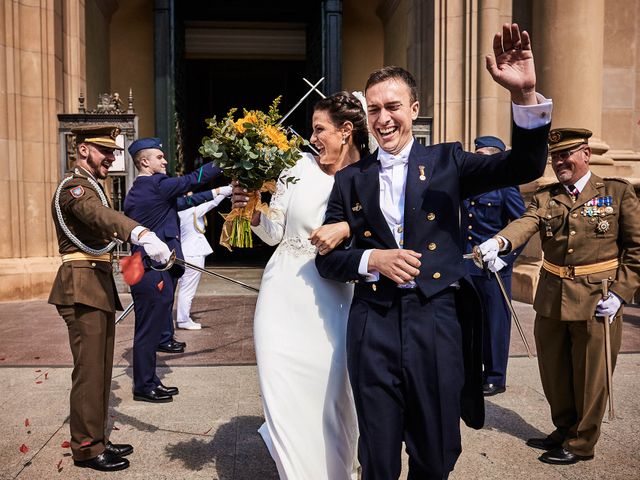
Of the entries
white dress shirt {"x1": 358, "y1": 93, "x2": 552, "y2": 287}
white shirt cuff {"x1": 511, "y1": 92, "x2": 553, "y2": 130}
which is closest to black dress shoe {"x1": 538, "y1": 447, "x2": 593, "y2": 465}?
white dress shirt {"x1": 358, "y1": 93, "x2": 552, "y2": 287}

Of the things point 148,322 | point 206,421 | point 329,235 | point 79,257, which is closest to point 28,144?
point 148,322

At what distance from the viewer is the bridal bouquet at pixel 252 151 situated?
3.13m

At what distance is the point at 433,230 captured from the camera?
2.54 metres

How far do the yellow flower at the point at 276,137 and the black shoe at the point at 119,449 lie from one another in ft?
7.03

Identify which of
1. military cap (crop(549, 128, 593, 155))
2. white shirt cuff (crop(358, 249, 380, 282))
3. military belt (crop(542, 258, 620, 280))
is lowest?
military belt (crop(542, 258, 620, 280))

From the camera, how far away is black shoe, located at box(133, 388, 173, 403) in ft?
16.2

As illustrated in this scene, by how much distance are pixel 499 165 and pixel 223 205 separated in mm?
19604

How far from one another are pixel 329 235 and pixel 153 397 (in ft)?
9.80

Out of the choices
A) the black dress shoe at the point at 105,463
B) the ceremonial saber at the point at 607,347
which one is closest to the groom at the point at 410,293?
the ceremonial saber at the point at 607,347

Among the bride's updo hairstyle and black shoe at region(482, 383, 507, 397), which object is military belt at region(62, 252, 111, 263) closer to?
the bride's updo hairstyle

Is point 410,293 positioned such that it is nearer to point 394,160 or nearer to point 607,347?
point 394,160

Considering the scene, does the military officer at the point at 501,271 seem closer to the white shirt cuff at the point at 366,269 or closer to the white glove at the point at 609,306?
the white glove at the point at 609,306

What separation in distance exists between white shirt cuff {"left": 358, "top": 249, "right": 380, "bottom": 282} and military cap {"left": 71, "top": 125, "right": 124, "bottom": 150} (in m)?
2.16

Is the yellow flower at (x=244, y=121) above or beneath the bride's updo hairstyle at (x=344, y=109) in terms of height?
beneath
